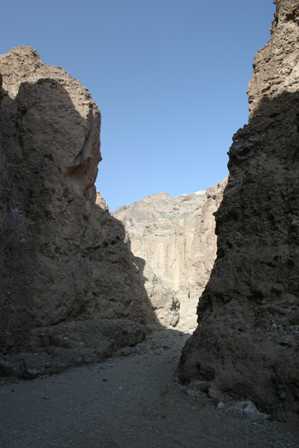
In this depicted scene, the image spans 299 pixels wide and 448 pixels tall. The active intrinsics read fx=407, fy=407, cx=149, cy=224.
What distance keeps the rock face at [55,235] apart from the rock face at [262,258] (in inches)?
144

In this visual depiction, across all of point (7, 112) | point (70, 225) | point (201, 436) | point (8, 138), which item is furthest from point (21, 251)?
point (201, 436)

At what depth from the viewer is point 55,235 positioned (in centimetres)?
1048

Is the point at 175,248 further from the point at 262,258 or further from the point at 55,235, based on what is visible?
the point at 262,258

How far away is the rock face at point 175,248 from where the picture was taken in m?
A: 17.4

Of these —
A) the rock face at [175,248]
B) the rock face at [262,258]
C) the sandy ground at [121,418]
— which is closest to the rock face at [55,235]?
the sandy ground at [121,418]

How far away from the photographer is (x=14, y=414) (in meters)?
5.35

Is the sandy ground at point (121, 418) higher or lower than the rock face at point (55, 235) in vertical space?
lower

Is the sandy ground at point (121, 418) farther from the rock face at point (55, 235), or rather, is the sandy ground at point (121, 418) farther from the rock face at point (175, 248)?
the rock face at point (175, 248)

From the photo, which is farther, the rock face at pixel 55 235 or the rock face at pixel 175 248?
the rock face at pixel 175 248

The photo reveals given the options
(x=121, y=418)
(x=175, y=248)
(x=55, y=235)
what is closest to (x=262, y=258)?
(x=121, y=418)

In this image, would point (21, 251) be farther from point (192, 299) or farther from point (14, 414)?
point (192, 299)

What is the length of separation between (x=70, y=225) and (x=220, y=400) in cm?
672

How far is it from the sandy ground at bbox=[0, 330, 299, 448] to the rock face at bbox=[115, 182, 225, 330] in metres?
9.20

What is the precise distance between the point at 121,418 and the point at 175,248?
101 feet
